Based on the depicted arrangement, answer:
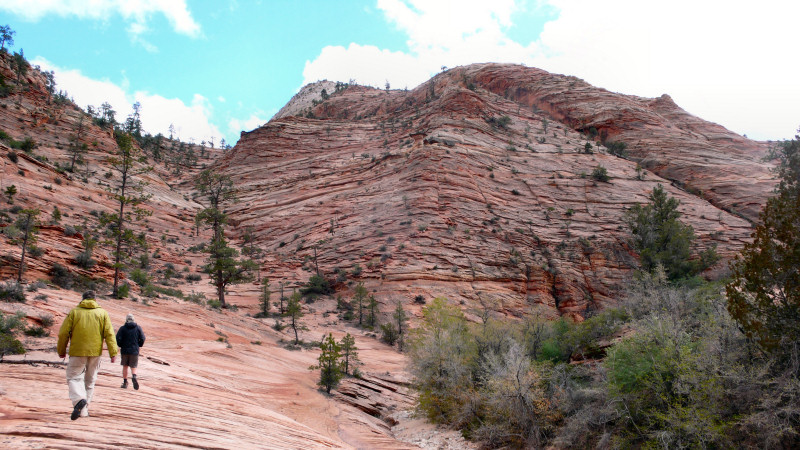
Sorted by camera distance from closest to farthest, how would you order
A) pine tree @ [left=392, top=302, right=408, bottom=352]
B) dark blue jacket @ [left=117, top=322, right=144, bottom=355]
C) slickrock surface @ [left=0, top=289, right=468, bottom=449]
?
slickrock surface @ [left=0, top=289, right=468, bottom=449], dark blue jacket @ [left=117, top=322, right=144, bottom=355], pine tree @ [left=392, top=302, right=408, bottom=352]

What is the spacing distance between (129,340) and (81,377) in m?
2.08

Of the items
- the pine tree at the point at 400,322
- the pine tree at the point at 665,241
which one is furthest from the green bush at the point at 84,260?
the pine tree at the point at 665,241

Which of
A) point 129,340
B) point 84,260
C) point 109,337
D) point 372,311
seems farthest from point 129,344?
point 372,311

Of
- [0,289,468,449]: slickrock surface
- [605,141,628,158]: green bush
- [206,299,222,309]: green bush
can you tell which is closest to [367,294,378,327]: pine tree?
[0,289,468,449]: slickrock surface

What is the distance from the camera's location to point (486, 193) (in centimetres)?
4209

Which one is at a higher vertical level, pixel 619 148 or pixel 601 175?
pixel 619 148

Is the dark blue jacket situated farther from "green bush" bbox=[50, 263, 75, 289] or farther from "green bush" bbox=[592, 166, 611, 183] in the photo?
"green bush" bbox=[592, 166, 611, 183]

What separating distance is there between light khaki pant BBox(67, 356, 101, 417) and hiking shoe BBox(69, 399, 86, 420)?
2.3 inches

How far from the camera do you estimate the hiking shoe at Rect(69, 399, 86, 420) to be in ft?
18.6

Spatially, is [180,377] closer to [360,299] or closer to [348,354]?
[348,354]

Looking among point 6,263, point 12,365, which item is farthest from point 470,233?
point 12,365

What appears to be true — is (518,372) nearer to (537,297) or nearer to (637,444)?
(637,444)

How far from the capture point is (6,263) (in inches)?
601

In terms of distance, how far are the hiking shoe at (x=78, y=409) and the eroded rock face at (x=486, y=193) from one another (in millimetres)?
24963
